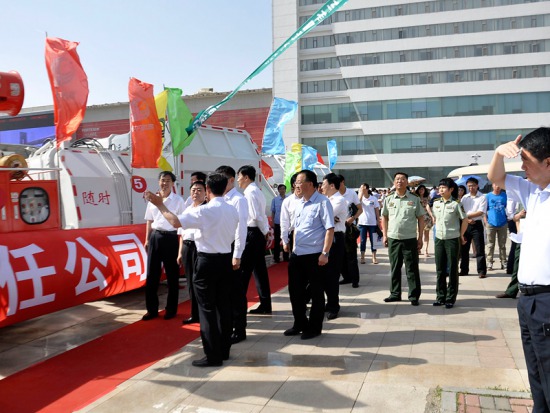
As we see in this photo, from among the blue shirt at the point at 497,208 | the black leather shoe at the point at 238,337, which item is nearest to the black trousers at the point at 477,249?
the blue shirt at the point at 497,208

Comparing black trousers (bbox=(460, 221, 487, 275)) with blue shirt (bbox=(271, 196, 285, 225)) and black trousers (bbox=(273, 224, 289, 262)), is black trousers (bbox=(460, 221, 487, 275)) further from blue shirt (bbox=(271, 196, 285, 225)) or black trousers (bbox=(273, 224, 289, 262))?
blue shirt (bbox=(271, 196, 285, 225))

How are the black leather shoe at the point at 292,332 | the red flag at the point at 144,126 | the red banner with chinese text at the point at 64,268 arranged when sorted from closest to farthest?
the red banner with chinese text at the point at 64,268 < the black leather shoe at the point at 292,332 < the red flag at the point at 144,126

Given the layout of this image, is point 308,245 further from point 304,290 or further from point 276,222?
point 276,222

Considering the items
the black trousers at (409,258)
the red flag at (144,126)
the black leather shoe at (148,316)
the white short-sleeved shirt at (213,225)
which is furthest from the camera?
the red flag at (144,126)

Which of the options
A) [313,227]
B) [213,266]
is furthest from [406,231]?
[213,266]

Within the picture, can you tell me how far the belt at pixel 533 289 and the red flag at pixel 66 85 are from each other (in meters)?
5.68

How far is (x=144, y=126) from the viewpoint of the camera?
25.7ft

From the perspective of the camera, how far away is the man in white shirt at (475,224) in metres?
8.12

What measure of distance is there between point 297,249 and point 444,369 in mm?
1927

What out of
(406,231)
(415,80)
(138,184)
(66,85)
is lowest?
(406,231)

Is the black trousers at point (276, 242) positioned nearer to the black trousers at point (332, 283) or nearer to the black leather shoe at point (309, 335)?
the black trousers at point (332, 283)

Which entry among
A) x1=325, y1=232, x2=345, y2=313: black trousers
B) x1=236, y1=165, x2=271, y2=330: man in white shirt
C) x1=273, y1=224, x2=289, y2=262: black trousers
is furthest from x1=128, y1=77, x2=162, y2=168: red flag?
x1=273, y1=224, x2=289, y2=262: black trousers

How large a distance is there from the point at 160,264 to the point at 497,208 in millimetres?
6474

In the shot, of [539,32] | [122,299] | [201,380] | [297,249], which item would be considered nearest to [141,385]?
[201,380]
